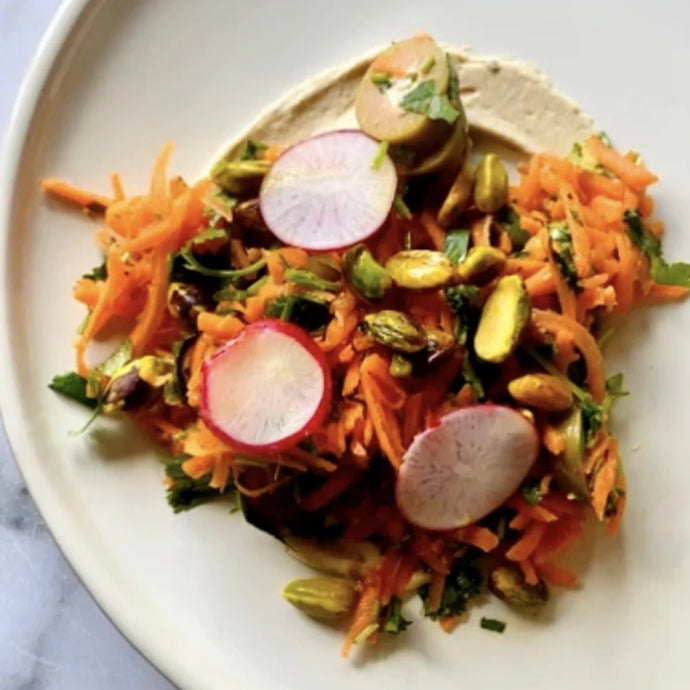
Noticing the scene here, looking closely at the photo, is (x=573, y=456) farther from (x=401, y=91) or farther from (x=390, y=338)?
(x=401, y=91)

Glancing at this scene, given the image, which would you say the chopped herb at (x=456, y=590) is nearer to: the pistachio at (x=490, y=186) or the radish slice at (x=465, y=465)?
the radish slice at (x=465, y=465)

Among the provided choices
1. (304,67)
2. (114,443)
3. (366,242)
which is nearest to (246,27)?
(304,67)

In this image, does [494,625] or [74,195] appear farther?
[74,195]

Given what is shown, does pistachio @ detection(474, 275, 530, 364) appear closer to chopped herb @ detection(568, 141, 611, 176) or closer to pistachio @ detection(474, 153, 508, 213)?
pistachio @ detection(474, 153, 508, 213)

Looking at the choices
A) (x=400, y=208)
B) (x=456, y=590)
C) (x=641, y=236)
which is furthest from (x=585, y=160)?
(x=456, y=590)

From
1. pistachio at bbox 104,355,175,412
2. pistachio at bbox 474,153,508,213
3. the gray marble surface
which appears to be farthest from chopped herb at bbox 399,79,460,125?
the gray marble surface

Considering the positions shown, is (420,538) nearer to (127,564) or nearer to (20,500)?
(127,564)
